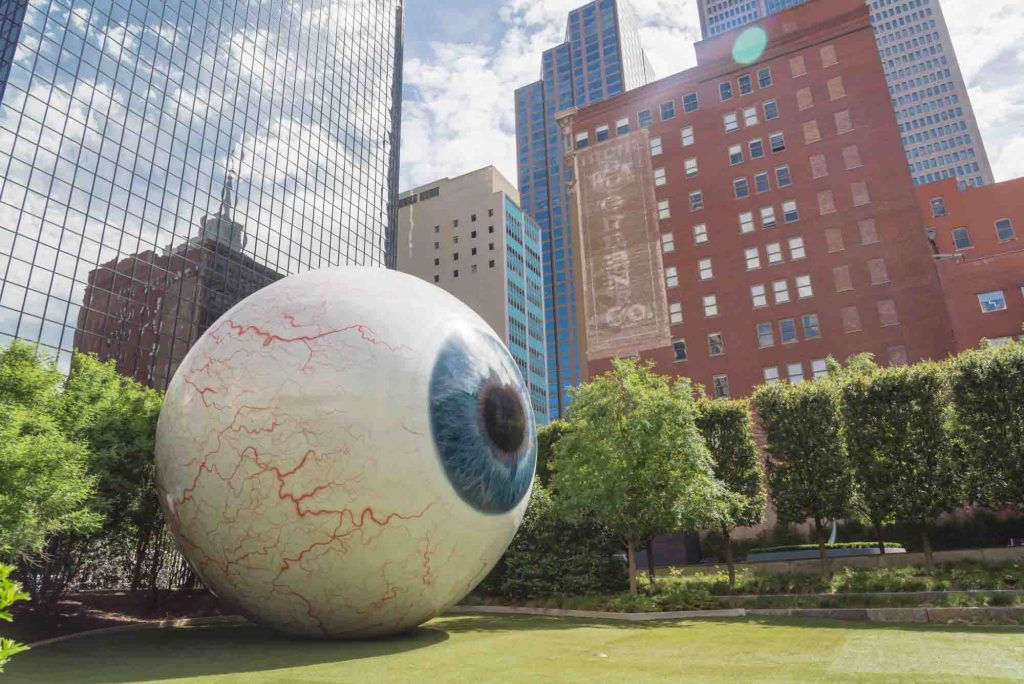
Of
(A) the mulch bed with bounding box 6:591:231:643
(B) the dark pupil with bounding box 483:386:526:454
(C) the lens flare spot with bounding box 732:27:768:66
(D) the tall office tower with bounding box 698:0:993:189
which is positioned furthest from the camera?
(D) the tall office tower with bounding box 698:0:993:189

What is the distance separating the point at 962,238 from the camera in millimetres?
54562

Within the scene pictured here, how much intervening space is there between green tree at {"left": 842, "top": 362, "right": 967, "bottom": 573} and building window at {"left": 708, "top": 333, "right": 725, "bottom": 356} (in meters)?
26.4

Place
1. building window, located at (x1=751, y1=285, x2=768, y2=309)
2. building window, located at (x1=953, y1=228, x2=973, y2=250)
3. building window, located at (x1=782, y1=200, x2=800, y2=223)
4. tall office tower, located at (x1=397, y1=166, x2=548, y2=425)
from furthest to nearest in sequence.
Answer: tall office tower, located at (x1=397, y1=166, x2=548, y2=425)
building window, located at (x1=953, y1=228, x2=973, y2=250)
building window, located at (x1=782, y1=200, x2=800, y2=223)
building window, located at (x1=751, y1=285, x2=768, y2=309)

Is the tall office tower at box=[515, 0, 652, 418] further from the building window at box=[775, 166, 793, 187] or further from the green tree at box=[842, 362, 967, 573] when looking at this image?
the green tree at box=[842, 362, 967, 573]

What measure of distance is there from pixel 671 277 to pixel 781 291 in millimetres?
8904

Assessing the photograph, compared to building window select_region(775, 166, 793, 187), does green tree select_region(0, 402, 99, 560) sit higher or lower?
lower

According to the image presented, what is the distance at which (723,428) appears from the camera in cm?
2591

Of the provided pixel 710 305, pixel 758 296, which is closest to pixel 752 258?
pixel 758 296

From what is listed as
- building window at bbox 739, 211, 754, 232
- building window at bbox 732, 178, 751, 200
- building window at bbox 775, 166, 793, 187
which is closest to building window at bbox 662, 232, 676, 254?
building window at bbox 739, 211, 754, 232

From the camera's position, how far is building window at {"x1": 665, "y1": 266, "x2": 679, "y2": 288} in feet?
174

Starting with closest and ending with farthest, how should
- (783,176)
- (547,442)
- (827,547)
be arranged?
(547,442) < (827,547) < (783,176)

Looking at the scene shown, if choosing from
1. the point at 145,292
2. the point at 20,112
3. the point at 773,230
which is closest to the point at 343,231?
the point at 145,292

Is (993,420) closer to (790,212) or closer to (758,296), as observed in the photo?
(758,296)

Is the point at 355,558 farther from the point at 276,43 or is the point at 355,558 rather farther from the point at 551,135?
the point at 551,135
